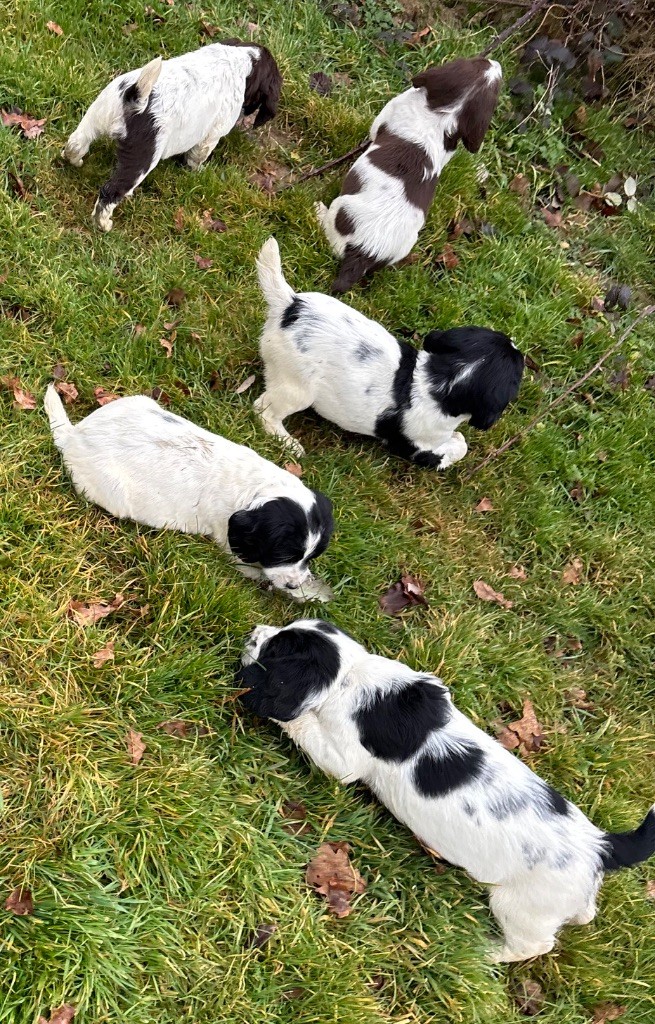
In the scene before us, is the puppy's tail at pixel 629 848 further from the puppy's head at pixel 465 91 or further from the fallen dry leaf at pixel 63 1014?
the puppy's head at pixel 465 91

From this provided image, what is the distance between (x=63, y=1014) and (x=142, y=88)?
4178mm

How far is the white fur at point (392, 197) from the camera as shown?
460 centimetres

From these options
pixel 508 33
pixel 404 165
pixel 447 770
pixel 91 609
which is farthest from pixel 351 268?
pixel 447 770

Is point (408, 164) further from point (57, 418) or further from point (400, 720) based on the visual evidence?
→ point (400, 720)

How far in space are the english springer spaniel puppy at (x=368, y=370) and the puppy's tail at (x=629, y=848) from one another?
7.17 ft

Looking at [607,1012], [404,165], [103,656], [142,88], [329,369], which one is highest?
[142,88]

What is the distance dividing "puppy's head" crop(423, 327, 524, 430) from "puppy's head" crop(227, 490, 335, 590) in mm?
1086

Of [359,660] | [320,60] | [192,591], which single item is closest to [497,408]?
[359,660]

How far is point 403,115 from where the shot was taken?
4867 mm

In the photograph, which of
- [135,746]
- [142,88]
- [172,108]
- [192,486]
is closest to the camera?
[135,746]

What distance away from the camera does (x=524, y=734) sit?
3.87 metres

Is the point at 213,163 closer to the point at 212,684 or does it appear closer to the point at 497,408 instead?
the point at 497,408

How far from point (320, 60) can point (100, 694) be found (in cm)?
519

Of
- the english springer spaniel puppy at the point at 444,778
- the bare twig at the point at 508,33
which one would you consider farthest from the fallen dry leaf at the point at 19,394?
the bare twig at the point at 508,33
